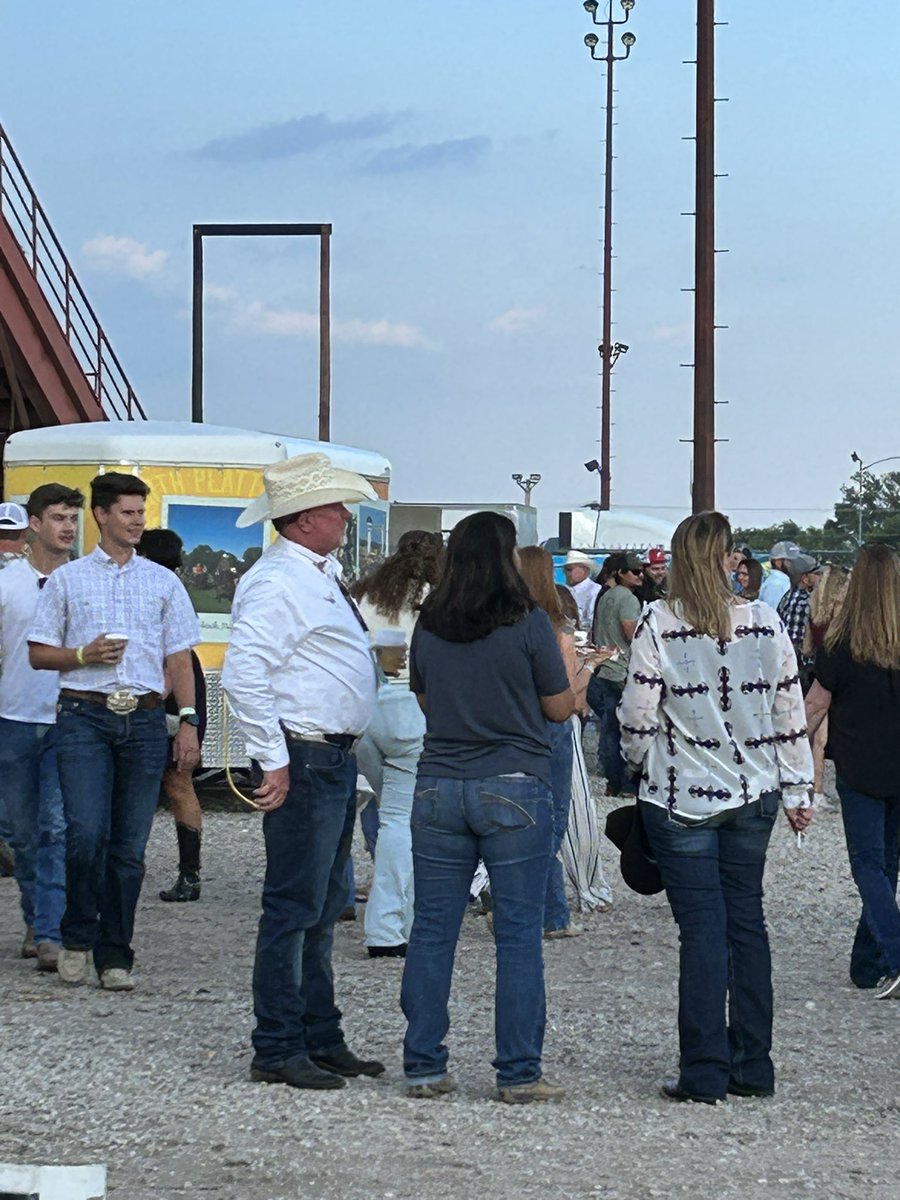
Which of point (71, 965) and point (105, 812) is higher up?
point (105, 812)

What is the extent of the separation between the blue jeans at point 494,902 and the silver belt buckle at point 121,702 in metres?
1.84

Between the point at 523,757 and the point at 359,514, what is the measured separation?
989 cm

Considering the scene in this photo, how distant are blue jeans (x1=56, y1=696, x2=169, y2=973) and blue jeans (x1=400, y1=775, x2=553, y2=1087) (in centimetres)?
190

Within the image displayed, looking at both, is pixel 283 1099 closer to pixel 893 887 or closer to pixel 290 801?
pixel 290 801

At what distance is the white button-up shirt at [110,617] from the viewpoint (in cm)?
762

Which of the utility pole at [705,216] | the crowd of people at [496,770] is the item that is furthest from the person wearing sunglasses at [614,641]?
the crowd of people at [496,770]

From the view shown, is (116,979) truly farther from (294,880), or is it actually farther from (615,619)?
(615,619)

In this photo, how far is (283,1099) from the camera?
604 centimetres

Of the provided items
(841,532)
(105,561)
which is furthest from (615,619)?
(841,532)

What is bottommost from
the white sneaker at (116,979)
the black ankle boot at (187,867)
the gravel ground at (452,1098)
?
the gravel ground at (452,1098)

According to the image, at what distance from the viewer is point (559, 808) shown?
29.9 feet

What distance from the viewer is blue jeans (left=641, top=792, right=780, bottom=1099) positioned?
20.4ft

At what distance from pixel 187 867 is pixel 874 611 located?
414cm

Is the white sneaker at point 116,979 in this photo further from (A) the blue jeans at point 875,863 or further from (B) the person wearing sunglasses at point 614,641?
(B) the person wearing sunglasses at point 614,641
